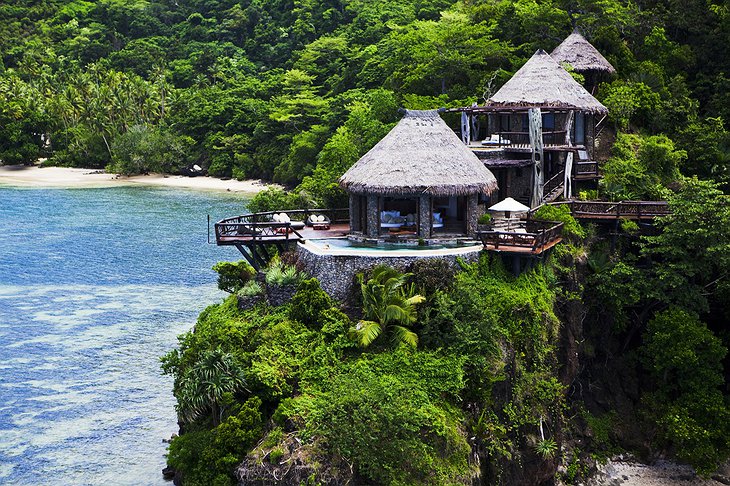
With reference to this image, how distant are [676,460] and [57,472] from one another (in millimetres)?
23480

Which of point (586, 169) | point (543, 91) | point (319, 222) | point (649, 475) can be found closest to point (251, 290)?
point (319, 222)

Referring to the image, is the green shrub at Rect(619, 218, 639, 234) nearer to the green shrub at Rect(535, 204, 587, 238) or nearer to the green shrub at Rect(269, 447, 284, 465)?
the green shrub at Rect(535, 204, 587, 238)

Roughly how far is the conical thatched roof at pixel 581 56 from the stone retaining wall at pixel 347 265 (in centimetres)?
2507

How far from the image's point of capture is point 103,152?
4230 inches

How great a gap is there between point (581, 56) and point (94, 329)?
33.3 metres

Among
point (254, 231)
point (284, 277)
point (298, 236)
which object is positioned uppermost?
point (254, 231)

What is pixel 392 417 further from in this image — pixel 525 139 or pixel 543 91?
pixel 525 139

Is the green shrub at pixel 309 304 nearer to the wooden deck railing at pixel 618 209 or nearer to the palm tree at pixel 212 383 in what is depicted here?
the palm tree at pixel 212 383

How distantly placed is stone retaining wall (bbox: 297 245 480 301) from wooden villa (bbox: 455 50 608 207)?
11.1 m

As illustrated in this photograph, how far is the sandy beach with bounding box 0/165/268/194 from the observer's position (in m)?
94.1

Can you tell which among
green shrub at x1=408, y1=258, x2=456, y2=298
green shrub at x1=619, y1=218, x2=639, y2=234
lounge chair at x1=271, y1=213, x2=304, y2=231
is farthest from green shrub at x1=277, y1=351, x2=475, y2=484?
green shrub at x1=619, y1=218, x2=639, y2=234

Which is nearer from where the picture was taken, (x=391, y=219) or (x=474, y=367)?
(x=474, y=367)

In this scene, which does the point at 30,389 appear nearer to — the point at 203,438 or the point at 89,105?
the point at 203,438

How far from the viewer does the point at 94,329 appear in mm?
44344
